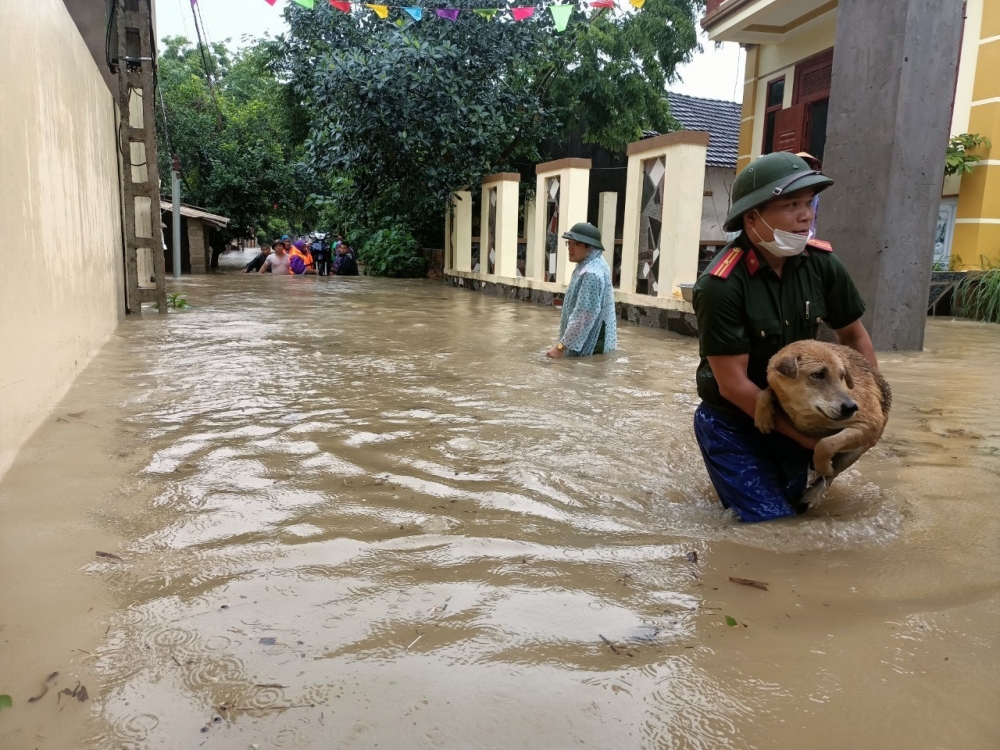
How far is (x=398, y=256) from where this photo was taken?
2166 cm

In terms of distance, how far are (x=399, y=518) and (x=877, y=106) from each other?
6.00 metres

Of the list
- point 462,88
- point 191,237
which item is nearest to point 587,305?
point 462,88

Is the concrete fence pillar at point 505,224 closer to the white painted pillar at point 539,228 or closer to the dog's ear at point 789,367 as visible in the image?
the white painted pillar at point 539,228

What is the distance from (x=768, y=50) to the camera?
1368cm

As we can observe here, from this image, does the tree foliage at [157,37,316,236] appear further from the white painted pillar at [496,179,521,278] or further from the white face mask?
the white face mask

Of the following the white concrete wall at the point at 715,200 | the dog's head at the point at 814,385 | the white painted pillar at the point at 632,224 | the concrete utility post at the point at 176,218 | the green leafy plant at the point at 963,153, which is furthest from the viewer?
the white concrete wall at the point at 715,200

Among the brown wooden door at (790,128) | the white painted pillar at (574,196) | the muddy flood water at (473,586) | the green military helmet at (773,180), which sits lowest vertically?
the muddy flood water at (473,586)

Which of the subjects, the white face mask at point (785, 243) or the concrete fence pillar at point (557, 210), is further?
the concrete fence pillar at point (557, 210)

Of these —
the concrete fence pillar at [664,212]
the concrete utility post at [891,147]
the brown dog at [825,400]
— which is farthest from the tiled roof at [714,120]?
the brown dog at [825,400]

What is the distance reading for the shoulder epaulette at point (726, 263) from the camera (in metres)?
2.96

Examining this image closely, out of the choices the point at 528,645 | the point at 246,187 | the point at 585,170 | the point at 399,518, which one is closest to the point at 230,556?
the point at 399,518

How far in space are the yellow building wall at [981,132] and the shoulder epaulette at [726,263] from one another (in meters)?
8.81

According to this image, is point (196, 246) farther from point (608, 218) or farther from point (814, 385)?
point (814, 385)

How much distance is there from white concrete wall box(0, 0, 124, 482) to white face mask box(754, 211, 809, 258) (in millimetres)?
3113
